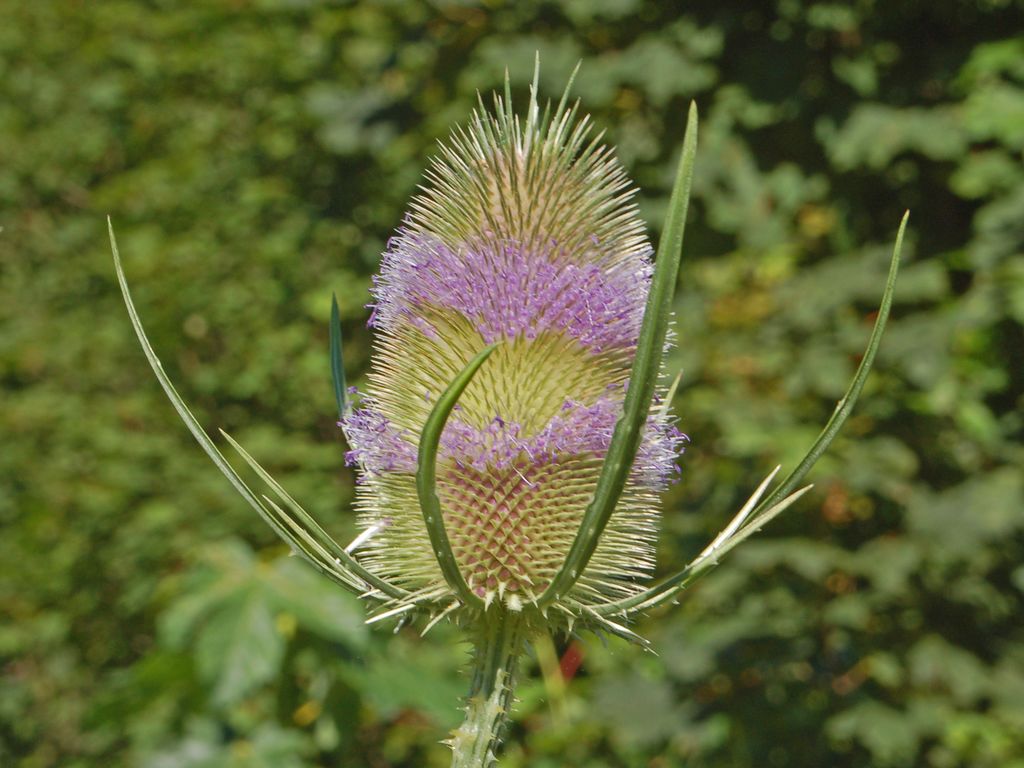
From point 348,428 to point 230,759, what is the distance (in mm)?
1495

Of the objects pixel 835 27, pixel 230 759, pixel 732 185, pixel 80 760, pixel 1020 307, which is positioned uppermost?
pixel 835 27

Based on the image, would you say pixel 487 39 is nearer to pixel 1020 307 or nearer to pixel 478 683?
pixel 1020 307

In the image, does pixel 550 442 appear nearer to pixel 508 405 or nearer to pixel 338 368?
pixel 508 405

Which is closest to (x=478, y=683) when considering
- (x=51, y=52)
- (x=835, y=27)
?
(x=835, y=27)

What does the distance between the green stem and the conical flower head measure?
53mm

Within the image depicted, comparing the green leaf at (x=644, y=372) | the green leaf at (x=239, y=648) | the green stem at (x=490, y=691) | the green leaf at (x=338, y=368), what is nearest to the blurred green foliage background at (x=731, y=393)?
the green leaf at (x=239, y=648)

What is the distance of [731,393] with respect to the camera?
11.0 ft

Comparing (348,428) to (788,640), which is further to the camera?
(788,640)

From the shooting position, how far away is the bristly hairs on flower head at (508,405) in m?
1.49

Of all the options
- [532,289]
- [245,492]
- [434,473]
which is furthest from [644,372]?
[245,492]

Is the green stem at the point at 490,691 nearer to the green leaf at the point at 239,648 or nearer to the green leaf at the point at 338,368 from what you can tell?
the green leaf at the point at 338,368

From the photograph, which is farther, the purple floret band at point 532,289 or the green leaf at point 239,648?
the green leaf at point 239,648

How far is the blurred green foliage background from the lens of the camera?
2930 millimetres

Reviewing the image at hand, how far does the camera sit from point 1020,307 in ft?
9.29
